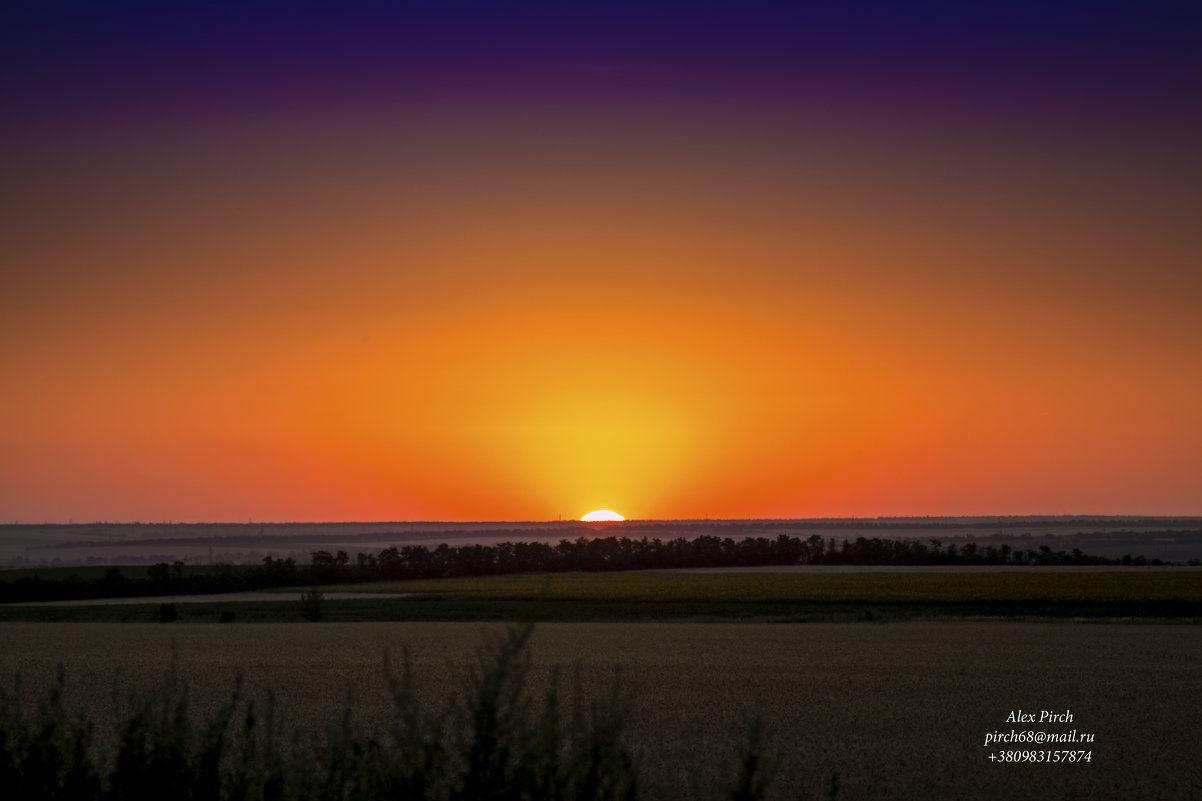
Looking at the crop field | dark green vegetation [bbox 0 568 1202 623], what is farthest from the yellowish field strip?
the crop field

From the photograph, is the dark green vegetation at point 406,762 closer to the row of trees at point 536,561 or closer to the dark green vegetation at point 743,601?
the dark green vegetation at point 743,601

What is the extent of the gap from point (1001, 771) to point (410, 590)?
51394mm

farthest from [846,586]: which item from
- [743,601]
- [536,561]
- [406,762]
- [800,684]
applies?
[406,762]

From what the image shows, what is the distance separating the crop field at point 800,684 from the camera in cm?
1392

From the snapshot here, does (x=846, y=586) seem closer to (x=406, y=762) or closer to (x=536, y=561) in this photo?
(x=536, y=561)

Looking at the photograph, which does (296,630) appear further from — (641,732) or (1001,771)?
(1001,771)

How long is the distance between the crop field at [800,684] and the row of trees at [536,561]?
29.5m

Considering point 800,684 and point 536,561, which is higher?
point 536,561

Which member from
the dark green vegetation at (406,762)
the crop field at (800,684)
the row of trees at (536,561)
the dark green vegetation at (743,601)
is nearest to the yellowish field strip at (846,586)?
the dark green vegetation at (743,601)

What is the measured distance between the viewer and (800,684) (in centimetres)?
2177

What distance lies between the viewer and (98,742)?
15.5 m

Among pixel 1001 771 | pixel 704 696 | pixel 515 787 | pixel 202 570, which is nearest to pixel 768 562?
pixel 202 570

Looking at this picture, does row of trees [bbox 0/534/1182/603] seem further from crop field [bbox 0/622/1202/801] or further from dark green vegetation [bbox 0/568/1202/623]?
crop field [bbox 0/622/1202/801]

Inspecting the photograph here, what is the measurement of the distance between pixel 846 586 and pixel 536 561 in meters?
32.1
